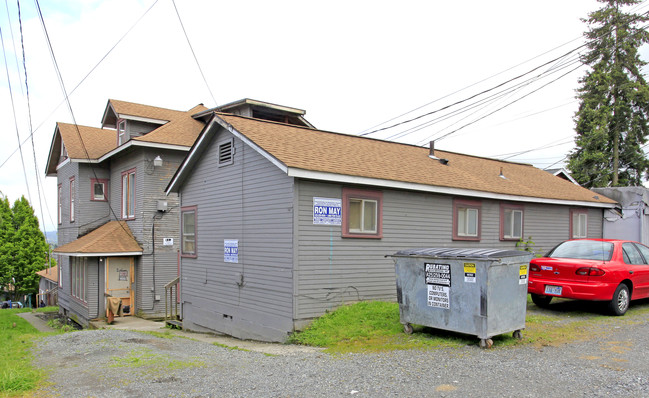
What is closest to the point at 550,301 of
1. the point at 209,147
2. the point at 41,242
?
the point at 209,147

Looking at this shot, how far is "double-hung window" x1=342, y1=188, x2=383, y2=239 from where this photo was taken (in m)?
11.0

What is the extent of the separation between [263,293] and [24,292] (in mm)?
44699

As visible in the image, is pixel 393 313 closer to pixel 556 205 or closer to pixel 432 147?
pixel 432 147

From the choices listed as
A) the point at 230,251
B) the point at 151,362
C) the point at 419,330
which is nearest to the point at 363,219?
the point at 419,330

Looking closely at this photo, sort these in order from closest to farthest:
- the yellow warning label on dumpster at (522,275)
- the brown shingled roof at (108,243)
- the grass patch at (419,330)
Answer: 1. the yellow warning label on dumpster at (522,275)
2. the grass patch at (419,330)
3. the brown shingled roof at (108,243)

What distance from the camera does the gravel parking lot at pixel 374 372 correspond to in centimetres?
586

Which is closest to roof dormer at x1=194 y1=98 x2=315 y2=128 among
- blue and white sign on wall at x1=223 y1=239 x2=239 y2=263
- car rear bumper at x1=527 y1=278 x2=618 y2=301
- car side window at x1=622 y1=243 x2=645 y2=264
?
blue and white sign on wall at x1=223 y1=239 x2=239 y2=263

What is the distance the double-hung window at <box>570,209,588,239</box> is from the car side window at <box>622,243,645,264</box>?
643cm

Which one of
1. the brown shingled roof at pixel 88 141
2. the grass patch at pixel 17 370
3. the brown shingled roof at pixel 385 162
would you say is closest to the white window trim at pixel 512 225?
the brown shingled roof at pixel 385 162

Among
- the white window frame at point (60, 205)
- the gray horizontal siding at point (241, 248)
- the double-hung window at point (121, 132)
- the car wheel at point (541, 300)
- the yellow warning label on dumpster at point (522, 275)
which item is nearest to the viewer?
the yellow warning label on dumpster at point (522, 275)

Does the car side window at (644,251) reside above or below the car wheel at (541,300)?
above

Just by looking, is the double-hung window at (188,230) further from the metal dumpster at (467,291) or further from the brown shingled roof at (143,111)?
the metal dumpster at (467,291)

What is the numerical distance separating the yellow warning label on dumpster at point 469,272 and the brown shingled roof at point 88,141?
19110 millimetres

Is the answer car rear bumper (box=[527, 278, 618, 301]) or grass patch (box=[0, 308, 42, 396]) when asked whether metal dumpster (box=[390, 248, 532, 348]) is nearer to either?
car rear bumper (box=[527, 278, 618, 301])
